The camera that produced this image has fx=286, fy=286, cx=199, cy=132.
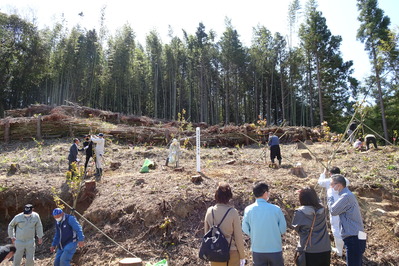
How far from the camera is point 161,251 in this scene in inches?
183

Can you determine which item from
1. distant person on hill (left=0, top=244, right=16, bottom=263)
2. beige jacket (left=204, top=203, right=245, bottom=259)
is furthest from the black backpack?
distant person on hill (left=0, top=244, right=16, bottom=263)

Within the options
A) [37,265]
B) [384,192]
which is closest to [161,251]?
[37,265]

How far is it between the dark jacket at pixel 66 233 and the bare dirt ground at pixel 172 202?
2.39ft

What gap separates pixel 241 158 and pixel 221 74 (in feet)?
69.4

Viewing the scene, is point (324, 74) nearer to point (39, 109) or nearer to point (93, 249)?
point (39, 109)

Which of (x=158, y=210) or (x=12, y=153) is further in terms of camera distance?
(x=12, y=153)

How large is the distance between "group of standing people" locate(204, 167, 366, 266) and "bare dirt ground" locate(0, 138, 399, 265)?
1.61 metres

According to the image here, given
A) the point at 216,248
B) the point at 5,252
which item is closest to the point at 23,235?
the point at 5,252

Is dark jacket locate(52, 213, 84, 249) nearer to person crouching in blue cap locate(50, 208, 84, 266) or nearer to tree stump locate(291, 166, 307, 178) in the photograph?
person crouching in blue cap locate(50, 208, 84, 266)

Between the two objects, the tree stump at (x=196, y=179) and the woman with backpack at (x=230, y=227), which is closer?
the woman with backpack at (x=230, y=227)

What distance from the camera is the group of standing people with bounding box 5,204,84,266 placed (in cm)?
411

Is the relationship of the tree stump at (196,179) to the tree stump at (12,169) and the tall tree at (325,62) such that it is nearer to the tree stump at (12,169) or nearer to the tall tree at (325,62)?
the tree stump at (12,169)

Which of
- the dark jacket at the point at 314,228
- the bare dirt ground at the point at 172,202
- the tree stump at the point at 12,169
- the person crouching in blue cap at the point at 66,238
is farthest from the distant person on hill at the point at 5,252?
the tree stump at the point at 12,169

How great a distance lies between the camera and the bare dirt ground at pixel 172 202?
4.76 metres
